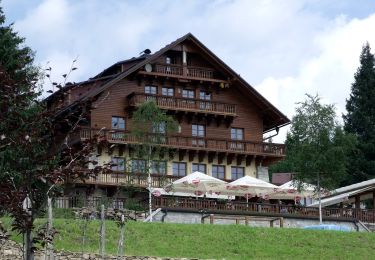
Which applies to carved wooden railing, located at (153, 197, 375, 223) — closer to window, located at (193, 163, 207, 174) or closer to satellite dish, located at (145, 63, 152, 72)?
window, located at (193, 163, 207, 174)

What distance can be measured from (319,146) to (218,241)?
50.5 ft

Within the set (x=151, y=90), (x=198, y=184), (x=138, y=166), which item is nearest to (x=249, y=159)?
(x=151, y=90)

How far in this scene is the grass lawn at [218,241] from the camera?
2319cm

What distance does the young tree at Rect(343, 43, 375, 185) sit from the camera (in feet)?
221

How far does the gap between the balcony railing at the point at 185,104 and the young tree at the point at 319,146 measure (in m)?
9.44

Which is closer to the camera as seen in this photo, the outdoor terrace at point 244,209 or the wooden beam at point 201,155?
the outdoor terrace at point 244,209

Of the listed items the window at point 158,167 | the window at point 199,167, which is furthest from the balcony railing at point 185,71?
the window at point 158,167

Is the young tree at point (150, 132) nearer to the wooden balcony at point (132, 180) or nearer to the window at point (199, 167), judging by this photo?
the wooden balcony at point (132, 180)

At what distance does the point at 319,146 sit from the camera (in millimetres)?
39625

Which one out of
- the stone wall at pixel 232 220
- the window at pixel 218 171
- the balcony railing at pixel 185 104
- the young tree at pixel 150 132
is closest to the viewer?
the stone wall at pixel 232 220

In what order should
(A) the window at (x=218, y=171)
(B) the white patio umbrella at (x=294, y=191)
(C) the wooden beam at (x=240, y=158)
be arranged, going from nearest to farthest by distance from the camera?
(B) the white patio umbrella at (x=294, y=191), (A) the window at (x=218, y=171), (C) the wooden beam at (x=240, y=158)

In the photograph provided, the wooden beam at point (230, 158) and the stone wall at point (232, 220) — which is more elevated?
the wooden beam at point (230, 158)

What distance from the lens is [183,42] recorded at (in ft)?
160

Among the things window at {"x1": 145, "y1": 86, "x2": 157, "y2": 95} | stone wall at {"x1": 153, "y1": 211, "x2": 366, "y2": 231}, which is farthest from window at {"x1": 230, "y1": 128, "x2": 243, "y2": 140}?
stone wall at {"x1": 153, "y1": 211, "x2": 366, "y2": 231}
